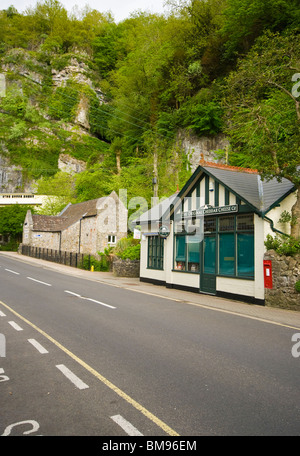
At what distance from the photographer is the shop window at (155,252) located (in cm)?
1895

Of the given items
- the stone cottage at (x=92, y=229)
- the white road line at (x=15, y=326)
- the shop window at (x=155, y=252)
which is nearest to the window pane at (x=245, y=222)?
the shop window at (x=155, y=252)

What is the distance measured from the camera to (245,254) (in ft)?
42.8

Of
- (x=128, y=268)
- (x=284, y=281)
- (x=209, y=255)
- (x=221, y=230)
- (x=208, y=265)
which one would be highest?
(x=221, y=230)

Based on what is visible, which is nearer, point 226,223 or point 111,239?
point 226,223

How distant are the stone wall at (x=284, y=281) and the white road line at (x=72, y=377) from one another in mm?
8850

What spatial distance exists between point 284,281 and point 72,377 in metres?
9.03

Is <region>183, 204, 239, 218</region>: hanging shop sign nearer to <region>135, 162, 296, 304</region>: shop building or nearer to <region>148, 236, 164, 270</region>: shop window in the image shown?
<region>135, 162, 296, 304</region>: shop building

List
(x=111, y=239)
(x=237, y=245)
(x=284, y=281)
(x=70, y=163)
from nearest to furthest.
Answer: (x=284, y=281) < (x=237, y=245) < (x=111, y=239) < (x=70, y=163)

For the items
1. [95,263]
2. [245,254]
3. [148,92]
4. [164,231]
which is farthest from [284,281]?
[148,92]

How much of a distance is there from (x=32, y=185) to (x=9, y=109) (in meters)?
24.1

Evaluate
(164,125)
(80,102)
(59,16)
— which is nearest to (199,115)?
(164,125)

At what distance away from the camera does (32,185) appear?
73.8m

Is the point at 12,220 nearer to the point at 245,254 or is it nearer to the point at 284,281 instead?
the point at 245,254

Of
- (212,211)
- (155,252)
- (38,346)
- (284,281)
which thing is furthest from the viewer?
(155,252)
